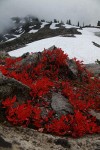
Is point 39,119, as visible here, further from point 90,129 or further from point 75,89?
point 75,89

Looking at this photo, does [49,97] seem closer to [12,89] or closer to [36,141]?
[12,89]

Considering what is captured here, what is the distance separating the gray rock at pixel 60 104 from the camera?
10.3m

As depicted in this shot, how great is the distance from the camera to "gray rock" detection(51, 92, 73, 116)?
1035 cm

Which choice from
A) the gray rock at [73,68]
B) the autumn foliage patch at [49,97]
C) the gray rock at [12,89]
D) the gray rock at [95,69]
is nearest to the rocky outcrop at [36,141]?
the autumn foliage patch at [49,97]

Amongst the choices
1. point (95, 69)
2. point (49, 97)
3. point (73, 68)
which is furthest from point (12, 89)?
point (95, 69)

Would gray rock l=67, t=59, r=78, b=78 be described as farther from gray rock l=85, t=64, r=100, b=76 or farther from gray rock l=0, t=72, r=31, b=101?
gray rock l=0, t=72, r=31, b=101

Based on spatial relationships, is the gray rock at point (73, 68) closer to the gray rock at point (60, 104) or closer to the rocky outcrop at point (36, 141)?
the gray rock at point (60, 104)

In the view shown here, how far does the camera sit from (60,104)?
10672 mm

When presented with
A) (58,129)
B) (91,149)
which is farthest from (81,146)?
(58,129)

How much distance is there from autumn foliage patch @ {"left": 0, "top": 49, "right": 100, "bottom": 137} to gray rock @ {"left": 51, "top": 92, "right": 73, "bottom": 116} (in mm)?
151

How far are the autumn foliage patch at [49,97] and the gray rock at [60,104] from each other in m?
0.15

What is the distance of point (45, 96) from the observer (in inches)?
436

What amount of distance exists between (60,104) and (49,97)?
61 centimetres

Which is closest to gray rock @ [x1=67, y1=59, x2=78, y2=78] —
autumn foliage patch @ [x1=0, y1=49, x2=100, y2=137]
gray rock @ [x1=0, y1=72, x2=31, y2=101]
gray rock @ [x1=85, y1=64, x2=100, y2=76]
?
autumn foliage patch @ [x1=0, y1=49, x2=100, y2=137]
